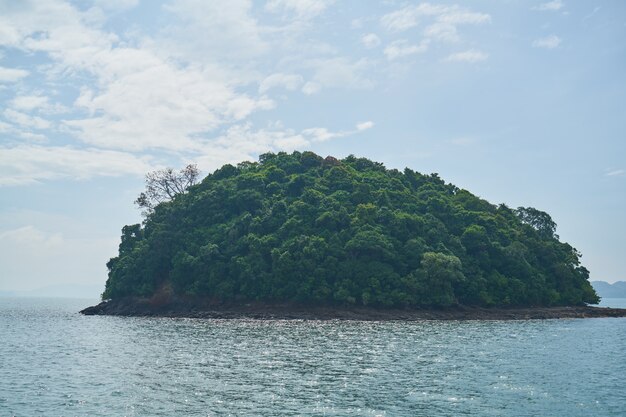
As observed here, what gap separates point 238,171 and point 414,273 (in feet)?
203

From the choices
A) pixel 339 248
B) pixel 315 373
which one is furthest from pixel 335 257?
pixel 315 373

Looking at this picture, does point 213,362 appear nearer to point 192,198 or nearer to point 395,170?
point 192,198

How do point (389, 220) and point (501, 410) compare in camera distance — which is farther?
point (389, 220)

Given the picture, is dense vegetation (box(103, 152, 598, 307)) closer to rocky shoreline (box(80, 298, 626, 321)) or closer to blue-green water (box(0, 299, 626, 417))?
rocky shoreline (box(80, 298, 626, 321))

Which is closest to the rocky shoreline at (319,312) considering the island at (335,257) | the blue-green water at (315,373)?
the island at (335,257)

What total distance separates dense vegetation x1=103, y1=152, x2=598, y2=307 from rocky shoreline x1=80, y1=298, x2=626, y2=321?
2100 mm

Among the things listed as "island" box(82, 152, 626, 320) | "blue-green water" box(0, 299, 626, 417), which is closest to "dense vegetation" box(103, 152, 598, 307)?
"island" box(82, 152, 626, 320)

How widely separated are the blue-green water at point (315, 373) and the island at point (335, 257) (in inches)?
1131

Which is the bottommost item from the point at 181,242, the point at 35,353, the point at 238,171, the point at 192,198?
the point at 35,353

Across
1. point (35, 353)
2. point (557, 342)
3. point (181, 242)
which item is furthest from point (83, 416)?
point (181, 242)

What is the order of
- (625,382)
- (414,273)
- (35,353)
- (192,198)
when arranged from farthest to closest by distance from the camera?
(192,198)
(414,273)
(35,353)
(625,382)

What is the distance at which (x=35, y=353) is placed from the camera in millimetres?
52812

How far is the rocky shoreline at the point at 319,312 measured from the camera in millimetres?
95938

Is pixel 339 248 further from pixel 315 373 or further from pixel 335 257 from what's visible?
pixel 315 373
